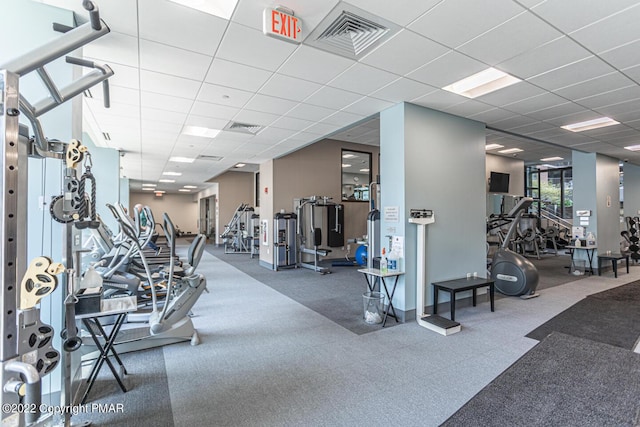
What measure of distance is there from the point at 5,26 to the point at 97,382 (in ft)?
9.18

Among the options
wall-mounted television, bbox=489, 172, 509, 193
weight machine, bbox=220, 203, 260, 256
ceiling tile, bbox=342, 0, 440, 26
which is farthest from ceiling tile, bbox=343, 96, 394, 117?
weight machine, bbox=220, 203, 260, 256

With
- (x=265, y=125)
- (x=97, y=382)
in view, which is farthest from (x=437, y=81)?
(x=97, y=382)

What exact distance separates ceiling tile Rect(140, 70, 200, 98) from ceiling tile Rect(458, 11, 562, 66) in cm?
297

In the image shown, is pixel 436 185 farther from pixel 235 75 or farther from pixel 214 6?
pixel 214 6

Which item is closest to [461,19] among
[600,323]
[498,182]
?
[600,323]

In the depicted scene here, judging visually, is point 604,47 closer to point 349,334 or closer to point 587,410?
point 587,410

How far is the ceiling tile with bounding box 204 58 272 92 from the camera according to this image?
3271 millimetres

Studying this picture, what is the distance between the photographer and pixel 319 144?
30.0ft

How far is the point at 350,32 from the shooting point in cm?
276

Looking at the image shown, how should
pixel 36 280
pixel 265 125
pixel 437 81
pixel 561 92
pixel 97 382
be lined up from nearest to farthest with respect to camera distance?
pixel 36 280
pixel 97 382
pixel 437 81
pixel 561 92
pixel 265 125

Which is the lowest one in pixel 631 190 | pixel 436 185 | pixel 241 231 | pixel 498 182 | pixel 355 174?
pixel 241 231

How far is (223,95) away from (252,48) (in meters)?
1.28

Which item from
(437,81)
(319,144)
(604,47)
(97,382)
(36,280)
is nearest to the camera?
(36,280)

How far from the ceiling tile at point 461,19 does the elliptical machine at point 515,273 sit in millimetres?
3336
